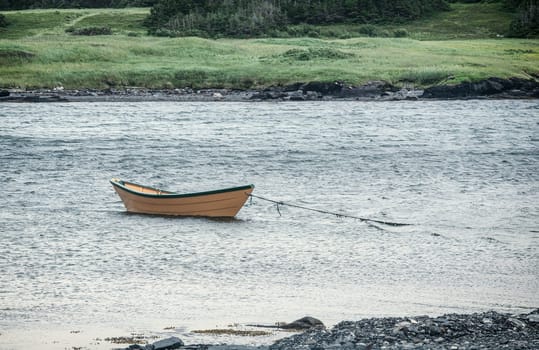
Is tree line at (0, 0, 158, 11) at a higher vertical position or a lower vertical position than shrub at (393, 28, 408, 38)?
higher

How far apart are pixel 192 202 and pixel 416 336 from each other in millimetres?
15625

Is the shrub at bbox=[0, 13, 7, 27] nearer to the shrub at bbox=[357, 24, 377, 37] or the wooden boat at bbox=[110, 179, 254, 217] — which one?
the shrub at bbox=[357, 24, 377, 37]

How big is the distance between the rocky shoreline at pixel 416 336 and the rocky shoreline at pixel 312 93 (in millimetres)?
55643

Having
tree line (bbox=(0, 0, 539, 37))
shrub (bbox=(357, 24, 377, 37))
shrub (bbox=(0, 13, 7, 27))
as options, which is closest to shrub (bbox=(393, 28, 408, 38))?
shrub (bbox=(357, 24, 377, 37))

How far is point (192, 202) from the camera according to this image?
2997 cm

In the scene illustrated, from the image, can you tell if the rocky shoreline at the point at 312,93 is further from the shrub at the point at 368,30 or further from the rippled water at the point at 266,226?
the shrub at the point at 368,30

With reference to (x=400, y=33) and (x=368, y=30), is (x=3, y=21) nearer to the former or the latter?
(x=368, y=30)

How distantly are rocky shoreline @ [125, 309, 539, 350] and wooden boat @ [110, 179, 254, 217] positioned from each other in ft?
44.1

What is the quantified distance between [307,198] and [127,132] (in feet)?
74.7

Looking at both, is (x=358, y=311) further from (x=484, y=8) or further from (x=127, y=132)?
(x=484, y=8)

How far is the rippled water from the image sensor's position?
19703 millimetres

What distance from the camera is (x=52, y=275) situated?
22.2 m

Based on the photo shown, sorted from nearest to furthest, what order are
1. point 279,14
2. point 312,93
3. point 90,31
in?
point 312,93 → point 90,31 → point 279,14

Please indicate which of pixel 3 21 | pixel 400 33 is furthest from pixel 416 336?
pixel 3 21
